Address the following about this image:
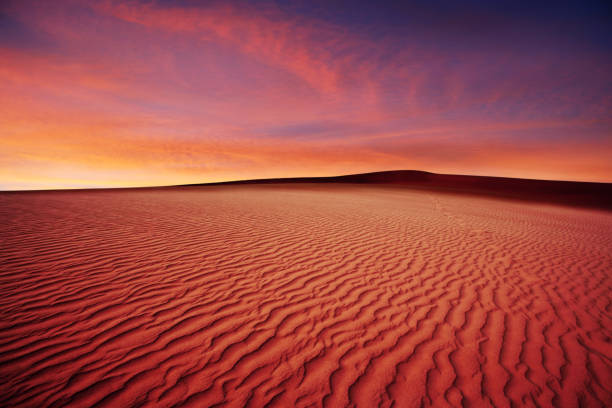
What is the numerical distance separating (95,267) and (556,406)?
6.95 metres

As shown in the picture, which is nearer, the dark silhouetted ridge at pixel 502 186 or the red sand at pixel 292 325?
the red sand at pixel 292 325

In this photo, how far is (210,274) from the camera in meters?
4.93

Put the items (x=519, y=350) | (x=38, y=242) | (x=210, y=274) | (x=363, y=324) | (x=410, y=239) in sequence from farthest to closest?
(x=410, y=239), (x=38, y=242), (x=210, y=274), (x=363, y=324), (x=519, y=350)

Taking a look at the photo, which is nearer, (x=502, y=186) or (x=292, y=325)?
(x=292, y=325)

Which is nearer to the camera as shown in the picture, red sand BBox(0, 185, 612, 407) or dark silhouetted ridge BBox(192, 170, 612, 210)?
red sand BBox(0, 185, 612, 407)

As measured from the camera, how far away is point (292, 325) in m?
3.54

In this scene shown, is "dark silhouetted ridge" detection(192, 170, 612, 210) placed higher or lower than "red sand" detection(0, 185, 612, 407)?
higher

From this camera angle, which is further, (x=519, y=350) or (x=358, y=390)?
(x=519, y=350)

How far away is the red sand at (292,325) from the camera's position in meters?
2.58

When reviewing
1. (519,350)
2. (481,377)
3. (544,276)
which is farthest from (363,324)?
(544,276)

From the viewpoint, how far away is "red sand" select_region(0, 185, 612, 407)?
258 centimetres

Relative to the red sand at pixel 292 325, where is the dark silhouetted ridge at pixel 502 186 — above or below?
above

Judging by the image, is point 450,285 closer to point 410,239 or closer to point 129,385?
point 410,239

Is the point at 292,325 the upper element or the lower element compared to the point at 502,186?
lower
